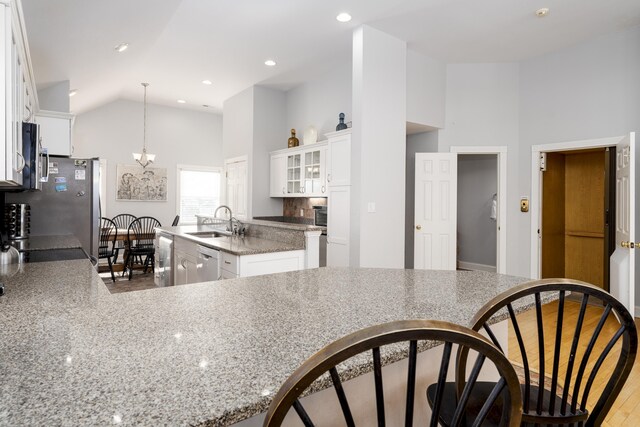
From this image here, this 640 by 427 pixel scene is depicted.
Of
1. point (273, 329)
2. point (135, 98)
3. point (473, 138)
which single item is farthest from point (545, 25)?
point (135, 98)

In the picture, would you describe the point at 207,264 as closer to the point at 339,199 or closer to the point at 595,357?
the point at 339,199

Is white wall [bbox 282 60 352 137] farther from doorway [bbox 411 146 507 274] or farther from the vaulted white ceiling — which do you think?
doorway [bbox 411 146 507 274]

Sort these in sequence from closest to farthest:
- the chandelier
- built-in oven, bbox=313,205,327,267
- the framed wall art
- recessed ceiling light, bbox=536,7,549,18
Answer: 1. recessed ceiling light, bbox=536,7,549,18
2. built-in oven, bbox=313,205,327,267
3. the chandelier
4. the framed wall art

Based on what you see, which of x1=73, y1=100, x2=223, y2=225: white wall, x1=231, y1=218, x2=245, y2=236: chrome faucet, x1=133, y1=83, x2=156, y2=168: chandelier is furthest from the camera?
x1=73, y1=100, x2=223, y2=225: white wall

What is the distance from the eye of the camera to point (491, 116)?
4941 mm

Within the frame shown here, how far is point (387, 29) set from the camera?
4.02 meters

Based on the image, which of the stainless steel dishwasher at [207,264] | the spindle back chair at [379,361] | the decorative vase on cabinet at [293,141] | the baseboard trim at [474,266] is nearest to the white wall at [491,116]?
the baseboard trim at [474,266]

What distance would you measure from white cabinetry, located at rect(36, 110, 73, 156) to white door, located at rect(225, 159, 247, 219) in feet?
8.64

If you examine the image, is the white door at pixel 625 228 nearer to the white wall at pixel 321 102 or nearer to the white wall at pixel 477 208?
the white wall at pixel 477 208

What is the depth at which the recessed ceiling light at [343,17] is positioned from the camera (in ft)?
12.1

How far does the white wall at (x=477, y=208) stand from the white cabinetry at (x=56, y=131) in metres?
5.55

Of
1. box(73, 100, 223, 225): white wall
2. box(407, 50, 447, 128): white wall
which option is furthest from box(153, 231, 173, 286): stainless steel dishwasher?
box(407, 50, 447, 128): white wall

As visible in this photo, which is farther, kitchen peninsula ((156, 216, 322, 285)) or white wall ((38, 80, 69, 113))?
white wall ((38, 80, 69, 113))

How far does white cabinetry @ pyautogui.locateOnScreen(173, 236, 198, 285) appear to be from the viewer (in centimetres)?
378
